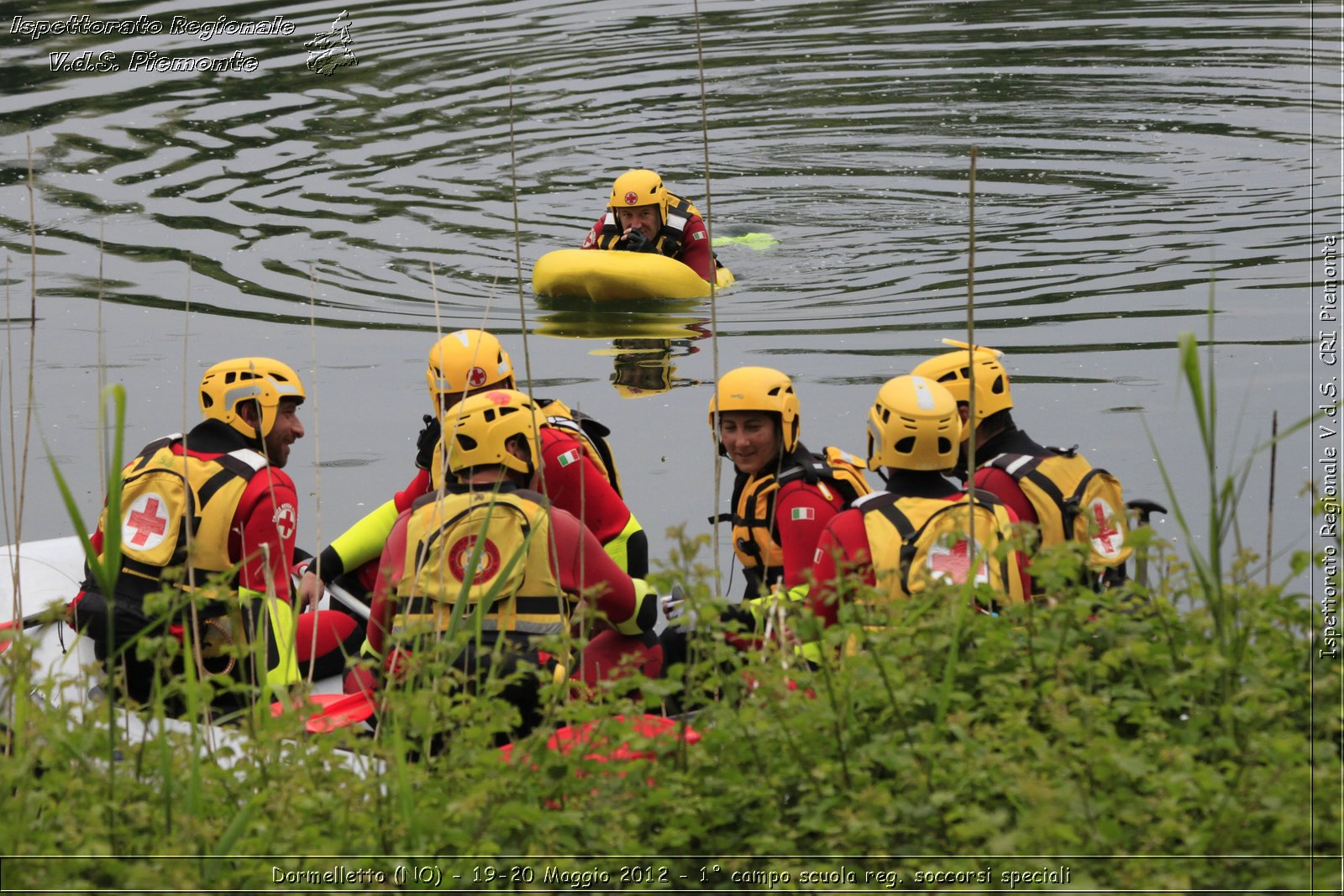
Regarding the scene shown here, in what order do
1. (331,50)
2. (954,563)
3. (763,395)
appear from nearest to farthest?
(954,563)
(763,395)
(331,50)

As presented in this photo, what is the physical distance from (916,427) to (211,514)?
2.59 metres

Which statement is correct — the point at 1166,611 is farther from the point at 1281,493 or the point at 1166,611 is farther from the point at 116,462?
the point at 1281,493

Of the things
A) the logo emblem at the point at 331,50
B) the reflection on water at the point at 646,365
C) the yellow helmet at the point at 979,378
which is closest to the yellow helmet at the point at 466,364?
the yellow helmet at the point at 979,378

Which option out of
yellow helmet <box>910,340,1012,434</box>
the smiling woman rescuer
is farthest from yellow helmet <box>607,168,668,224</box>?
yellow helmet <box>910,340,1012,434</box>

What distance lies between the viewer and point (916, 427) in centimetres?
558

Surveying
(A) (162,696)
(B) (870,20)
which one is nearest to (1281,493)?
(A) (162,696)

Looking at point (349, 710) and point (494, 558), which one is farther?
point (349, 710)

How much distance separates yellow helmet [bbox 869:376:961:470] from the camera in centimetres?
559

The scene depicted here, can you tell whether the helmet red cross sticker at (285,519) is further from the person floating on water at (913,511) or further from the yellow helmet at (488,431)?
the person floating on water at (913,511)

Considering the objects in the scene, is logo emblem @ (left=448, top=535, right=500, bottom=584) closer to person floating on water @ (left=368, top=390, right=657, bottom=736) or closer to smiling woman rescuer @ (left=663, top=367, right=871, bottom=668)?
person floating on water @ (left=368, top=390, right=657, bottom=736)

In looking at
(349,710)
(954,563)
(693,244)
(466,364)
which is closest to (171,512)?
(349,710)

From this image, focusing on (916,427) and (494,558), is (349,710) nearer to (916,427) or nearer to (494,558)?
(494,558)

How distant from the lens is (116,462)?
3.61 meters

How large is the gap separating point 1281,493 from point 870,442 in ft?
12.8
